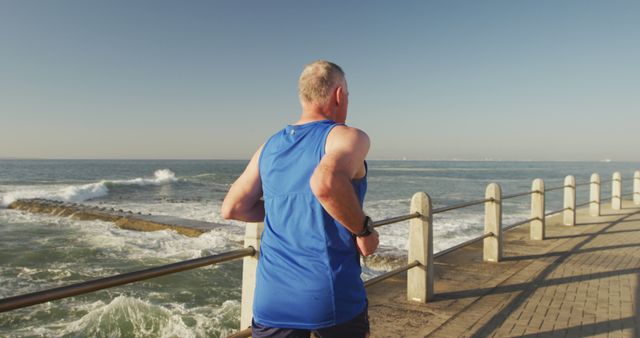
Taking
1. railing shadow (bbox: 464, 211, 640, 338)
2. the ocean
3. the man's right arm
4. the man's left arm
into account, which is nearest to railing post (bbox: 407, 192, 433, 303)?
railing shadow (bbox: 464, 211, 640, 338)

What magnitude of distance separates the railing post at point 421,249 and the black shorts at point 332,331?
3.13m

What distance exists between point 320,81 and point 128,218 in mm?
18000

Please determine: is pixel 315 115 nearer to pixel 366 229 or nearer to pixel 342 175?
pixel 342 175

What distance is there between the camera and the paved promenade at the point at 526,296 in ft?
13.3

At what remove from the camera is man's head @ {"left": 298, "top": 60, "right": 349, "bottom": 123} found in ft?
5.74

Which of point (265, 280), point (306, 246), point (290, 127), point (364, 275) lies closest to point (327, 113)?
point (290, 127)

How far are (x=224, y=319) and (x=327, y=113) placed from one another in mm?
6457

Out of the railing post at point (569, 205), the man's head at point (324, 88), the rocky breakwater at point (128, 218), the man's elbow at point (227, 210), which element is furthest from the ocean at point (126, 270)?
the man's head at point (324, 88)

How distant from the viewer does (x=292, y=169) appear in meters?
1.67

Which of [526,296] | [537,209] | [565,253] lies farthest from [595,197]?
[526,296]

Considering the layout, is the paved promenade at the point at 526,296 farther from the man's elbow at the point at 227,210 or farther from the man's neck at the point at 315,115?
the man's neck at the point at 315,115

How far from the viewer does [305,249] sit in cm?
167

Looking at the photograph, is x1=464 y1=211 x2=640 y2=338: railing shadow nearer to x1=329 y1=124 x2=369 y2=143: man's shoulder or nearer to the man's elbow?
the man's elbow

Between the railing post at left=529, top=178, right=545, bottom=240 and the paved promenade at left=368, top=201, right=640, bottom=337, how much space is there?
0.41 m
